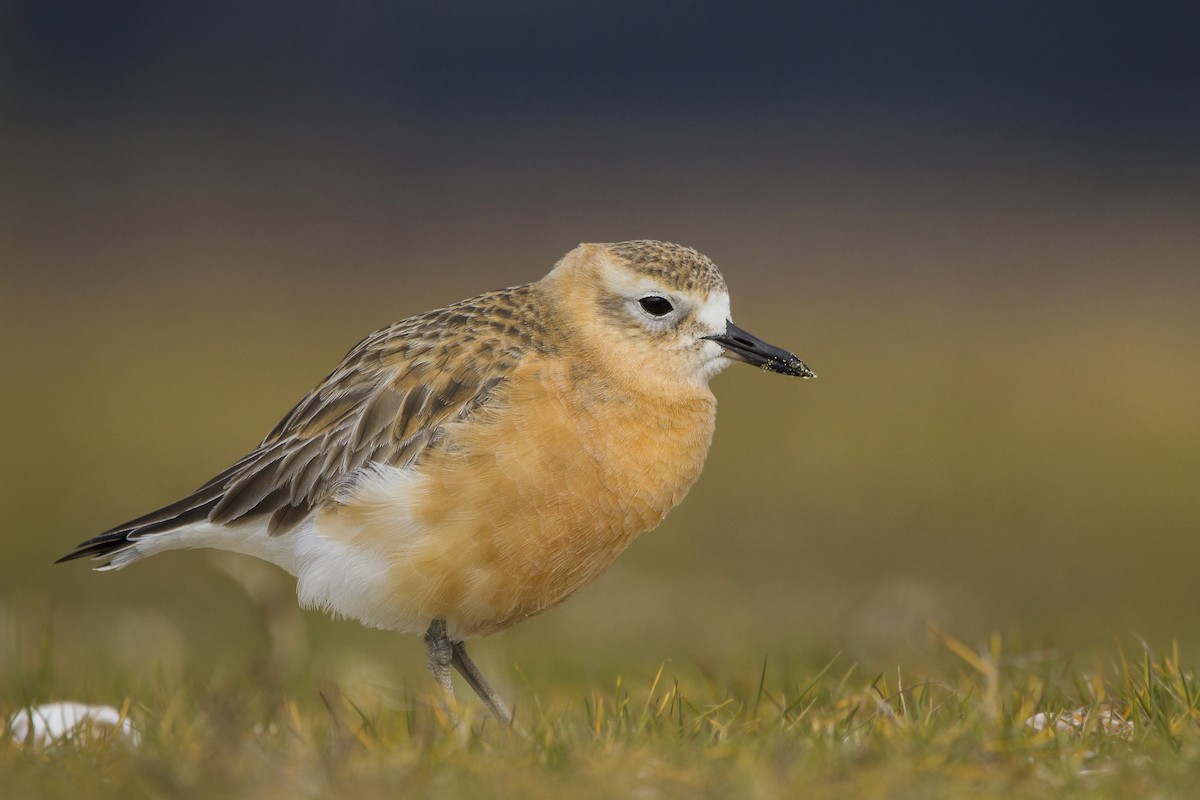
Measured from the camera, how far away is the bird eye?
7.43 m

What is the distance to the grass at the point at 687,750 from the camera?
4742 mm

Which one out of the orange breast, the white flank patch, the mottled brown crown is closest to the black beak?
the mottled brown crown

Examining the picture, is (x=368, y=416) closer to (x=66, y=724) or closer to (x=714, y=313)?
(x=714, y=313)

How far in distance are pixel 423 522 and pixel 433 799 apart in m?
2.21

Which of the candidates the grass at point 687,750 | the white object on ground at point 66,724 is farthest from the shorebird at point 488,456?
the white object on ground at point 66,724

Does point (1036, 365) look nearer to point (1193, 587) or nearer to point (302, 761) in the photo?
point (1193, 587)

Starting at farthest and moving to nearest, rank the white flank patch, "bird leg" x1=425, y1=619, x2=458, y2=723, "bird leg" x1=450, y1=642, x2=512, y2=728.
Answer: "bird leg" x1=450, y1=642, x2=512, y2=728 → "bird leg" x1=425, y1=619, x2=458, y2=723 → the white flank patch

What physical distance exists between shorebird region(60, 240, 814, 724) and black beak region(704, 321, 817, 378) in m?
0.01

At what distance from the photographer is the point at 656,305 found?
7449 millimetres

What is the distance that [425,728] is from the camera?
5504 millimetres

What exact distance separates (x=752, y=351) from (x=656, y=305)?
0.50m

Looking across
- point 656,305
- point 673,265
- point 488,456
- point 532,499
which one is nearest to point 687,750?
point 532,499

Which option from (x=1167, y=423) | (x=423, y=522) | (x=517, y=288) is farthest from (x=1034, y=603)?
(x=423, y=522)

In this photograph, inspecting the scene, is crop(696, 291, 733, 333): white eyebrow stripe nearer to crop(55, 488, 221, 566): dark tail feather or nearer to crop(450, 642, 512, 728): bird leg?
crop(450, 642, 512, 728): bird leg
